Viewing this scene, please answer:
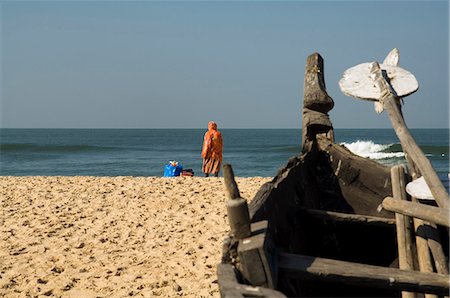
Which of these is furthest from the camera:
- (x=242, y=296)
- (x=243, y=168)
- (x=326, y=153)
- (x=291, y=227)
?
(x=243, y=168)

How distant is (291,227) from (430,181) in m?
0.93

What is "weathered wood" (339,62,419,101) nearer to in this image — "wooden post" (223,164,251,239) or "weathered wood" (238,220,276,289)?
"wooden post" (223,164,251,239)

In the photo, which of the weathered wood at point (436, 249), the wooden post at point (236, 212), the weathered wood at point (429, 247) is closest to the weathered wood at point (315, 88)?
the weathered wood at point (429, 247)

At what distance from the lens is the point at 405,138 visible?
333cm

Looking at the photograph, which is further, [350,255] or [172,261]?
[172,261]

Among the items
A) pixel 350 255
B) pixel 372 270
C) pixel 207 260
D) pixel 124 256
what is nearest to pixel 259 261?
pixel 372 270

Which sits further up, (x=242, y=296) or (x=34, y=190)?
(x=242, y=296)

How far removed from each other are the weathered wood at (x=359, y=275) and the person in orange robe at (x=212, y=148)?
33.5ft

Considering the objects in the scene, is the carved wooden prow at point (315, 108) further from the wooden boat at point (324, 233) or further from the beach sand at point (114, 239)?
the beach sand at point (114, 239)

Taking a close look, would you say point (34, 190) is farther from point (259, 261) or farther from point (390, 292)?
point (259, 261)

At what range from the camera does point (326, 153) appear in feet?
15.0

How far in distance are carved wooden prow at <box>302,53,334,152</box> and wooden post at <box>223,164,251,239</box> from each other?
101 inches

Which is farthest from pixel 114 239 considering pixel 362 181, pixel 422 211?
pixel 422 211

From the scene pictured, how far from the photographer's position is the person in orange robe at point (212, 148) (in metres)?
12.5
